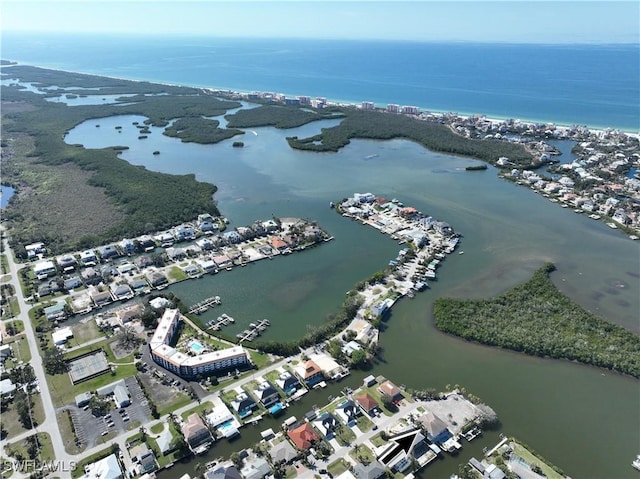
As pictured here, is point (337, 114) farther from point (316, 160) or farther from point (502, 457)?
point (502, 457)

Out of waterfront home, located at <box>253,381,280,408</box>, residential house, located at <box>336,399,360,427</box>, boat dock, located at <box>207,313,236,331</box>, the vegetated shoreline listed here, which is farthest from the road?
the vegetated shoreline

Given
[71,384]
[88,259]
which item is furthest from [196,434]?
[88,259]

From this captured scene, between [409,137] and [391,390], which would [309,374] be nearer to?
[391,390]

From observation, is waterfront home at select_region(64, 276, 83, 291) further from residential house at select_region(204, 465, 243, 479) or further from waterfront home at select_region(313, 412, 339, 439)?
waterfront home at select_region(313, 412, 339, 439)

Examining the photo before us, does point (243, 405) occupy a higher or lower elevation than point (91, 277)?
lower

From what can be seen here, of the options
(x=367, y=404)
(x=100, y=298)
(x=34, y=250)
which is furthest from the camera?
(x=34, y=250)

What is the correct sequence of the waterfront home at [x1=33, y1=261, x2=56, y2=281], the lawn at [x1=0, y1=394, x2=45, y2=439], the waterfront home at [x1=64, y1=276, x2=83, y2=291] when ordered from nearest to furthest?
the lawn at [x1=0, y1=394, x2=45, y2=439]
the waterfront home at [x1=64, y1=276, x2=83, y2=291]
the waterfront home at [x1=33, y1=261, x2=56, y2=281]
